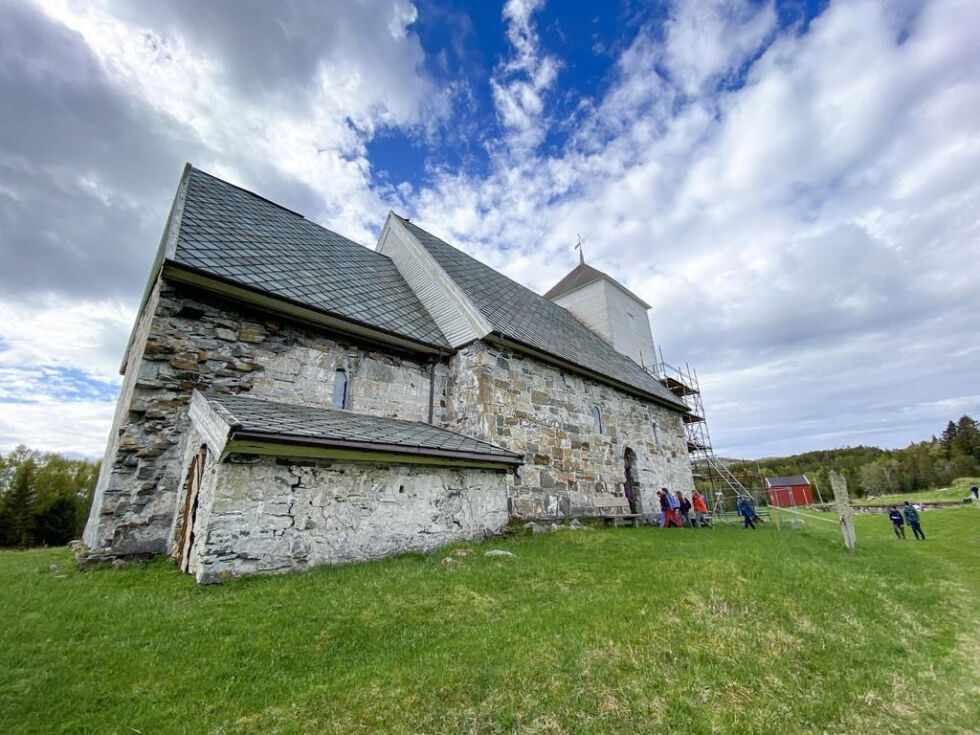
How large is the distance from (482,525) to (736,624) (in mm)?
4417

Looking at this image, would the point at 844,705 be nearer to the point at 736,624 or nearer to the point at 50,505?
the point at 736,624

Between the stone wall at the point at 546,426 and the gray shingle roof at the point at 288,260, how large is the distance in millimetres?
1516

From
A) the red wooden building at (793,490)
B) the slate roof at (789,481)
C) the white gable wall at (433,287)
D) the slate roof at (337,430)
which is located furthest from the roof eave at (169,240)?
the slate roof at (789,481)

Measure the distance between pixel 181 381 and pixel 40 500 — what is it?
19853mm

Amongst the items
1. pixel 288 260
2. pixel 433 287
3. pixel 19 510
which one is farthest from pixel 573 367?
pixel 19 510

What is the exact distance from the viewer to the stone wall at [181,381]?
20.4 feet

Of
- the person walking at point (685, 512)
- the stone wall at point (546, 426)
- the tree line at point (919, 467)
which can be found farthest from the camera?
the tree line at point (919, 467)

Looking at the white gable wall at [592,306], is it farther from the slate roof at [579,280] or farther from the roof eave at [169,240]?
the roof eave at [169,240]

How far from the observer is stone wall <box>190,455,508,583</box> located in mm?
5125

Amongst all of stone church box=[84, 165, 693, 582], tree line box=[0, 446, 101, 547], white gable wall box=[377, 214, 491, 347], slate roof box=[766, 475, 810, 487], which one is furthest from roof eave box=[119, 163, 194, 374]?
slate roof box=[766, 475, 810, 487]

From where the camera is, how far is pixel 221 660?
3.38 metres

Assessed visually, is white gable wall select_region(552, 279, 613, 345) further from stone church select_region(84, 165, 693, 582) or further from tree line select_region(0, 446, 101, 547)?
tree line select_region(0, 446, 101, 547)

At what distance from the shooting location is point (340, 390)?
28.5 feet

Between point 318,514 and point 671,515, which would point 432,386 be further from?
point 671,515
